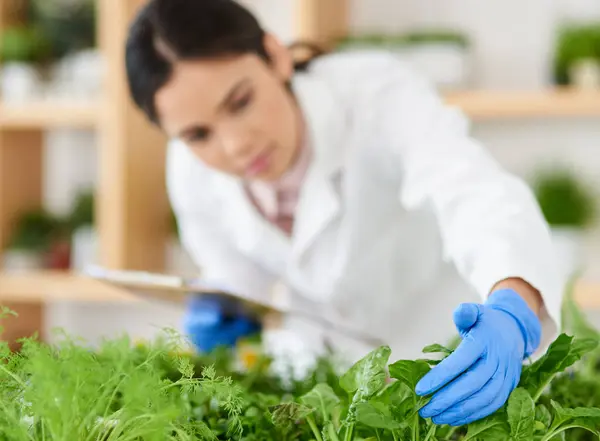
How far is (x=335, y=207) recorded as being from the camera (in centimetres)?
126

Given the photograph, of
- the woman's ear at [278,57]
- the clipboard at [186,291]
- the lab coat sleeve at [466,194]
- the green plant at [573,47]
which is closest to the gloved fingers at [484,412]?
the lab coat sleeve at [466,194]

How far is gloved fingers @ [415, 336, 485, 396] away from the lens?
0.51 metres

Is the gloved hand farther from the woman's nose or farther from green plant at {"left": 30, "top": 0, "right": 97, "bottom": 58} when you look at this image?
green plant at {"left": 30, "top": 0, "right": 97, "bottom": 58}

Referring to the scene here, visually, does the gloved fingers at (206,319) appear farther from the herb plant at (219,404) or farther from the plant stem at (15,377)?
the plant stem at (15,377)

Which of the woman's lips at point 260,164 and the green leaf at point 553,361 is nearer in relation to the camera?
the green leaf at point 553,361

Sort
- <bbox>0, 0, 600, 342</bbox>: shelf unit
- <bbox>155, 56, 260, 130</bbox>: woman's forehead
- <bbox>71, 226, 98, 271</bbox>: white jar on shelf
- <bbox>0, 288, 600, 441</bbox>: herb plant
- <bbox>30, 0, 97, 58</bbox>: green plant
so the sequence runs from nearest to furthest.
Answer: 1. <bbox>0, 288, 600, 441</bbox>: herb plant
2. <bbox>155, 56, 260, 130</bbox>: woman's forehead
3. <bbox>0, 0, 600, 342</bbox>: shelf unit
4. <bbox>71, 226, 98, 271</bbox>: white jar on shelf
5. <bbox>30, 0, 97, 58</bbox>: green plant

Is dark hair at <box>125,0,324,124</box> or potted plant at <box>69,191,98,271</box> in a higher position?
dark hair at <box>125,0,324,124</box>

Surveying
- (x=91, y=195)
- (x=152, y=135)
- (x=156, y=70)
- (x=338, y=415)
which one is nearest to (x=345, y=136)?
(x=156, y=70)

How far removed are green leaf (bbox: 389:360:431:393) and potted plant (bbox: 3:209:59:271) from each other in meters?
2.08

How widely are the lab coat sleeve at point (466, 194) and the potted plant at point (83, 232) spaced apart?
4.47 ft

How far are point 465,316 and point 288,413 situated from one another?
146 mm

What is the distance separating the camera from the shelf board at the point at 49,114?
2.28 meters

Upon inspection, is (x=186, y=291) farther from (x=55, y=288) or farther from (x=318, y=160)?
(x=55, y=288)

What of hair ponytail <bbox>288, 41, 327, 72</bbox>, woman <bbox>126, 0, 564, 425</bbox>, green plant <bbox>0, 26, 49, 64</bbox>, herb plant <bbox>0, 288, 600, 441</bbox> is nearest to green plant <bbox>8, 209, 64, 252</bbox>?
green plant <bbox>0, 26, 49, 64</bbox>
